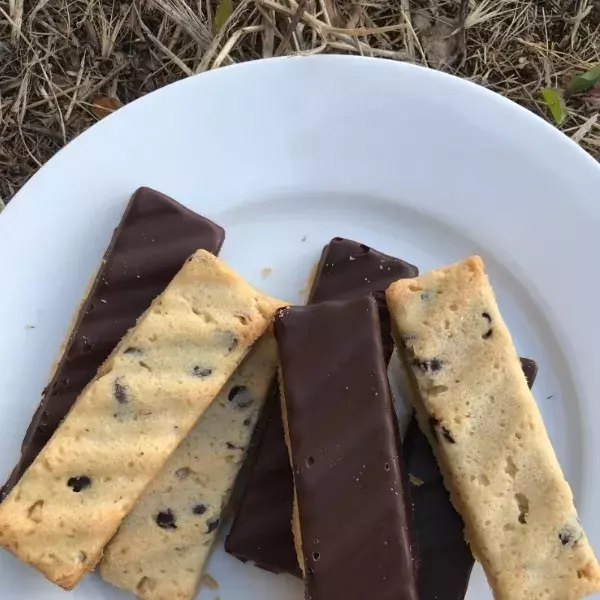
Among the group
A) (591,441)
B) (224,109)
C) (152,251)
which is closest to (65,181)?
(152,251)

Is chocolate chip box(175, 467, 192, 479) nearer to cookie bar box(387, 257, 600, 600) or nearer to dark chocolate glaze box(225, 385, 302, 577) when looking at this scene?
dark chocolate glaze box(225, 385, 302, 577)

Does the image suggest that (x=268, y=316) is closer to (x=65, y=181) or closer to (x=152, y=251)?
(x=152, y=251)

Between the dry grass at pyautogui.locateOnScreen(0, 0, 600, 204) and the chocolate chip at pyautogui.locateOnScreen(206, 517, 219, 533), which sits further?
the dry grass at pyautogui.locateOnScreen(0, 0, 600, 204)

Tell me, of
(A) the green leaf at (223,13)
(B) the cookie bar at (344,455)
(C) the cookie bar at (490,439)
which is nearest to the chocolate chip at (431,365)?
(C) the cookie bar at (490,439)

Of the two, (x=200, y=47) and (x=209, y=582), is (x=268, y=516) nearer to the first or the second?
(x=209, y=582)

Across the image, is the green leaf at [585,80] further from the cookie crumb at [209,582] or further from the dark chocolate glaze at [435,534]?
the cookie crumb at [209,582]

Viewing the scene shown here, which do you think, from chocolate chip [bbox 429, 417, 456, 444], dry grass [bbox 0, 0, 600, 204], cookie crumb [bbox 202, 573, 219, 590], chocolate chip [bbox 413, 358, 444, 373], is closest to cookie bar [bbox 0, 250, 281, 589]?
cookie crumb [bbox 202, 573, 219, 590]
